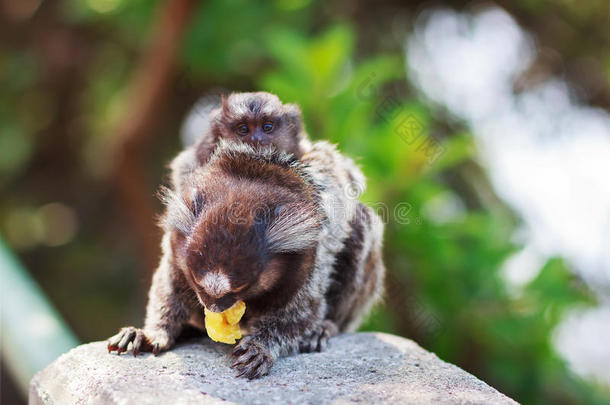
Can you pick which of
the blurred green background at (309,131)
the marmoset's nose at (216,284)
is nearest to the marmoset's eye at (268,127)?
the blurred green background at (309,131)

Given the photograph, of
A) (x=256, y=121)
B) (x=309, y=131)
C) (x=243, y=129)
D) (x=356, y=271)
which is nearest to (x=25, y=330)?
(x=243, y=129)

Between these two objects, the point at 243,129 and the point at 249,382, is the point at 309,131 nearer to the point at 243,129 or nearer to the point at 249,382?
the point at 243,129

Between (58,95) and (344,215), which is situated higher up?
(58,95)

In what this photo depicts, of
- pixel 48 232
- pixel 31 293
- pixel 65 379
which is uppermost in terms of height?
pixel 48 232

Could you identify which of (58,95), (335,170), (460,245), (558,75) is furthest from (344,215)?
(58,95)

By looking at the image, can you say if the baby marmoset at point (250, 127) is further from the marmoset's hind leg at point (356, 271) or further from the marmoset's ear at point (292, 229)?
the marmoset's ear at point (292, 229)

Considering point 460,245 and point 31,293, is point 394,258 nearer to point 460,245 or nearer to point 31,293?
point 460,245
